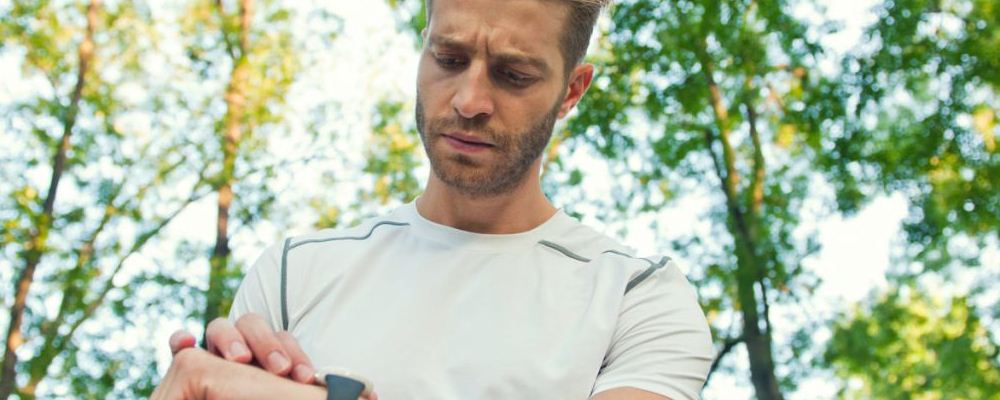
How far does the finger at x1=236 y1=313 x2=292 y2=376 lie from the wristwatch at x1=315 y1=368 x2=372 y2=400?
0.34ft

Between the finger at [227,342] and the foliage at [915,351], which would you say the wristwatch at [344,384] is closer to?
the finger at [227,342]

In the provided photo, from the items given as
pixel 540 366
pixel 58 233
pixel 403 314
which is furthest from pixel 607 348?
pixel 58 233

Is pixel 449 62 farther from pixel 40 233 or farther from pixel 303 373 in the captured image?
pixel 40 233

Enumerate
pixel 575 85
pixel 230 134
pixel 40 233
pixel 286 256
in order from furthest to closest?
1. pixel 230 134
2. pixel 40 233
3. pixel 575 85
4. pixel 286 256

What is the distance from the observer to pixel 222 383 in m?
1.86

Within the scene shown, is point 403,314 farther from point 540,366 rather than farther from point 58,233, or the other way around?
point 58,233

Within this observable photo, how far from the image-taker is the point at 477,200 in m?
2.32

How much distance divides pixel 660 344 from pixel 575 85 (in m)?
0.70

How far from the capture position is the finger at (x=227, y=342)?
6.35 ft

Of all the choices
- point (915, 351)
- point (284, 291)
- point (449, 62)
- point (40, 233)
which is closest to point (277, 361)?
point (284, 291)

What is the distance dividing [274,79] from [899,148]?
1057 centimetres

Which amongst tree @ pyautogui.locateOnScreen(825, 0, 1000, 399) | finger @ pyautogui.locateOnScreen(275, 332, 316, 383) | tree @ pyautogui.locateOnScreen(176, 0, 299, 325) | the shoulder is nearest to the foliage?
tree @ pyautogui.locateOnScreen(825, 0, 1000, 399)

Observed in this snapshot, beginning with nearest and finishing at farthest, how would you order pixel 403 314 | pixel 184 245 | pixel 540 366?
pixel 540 366, pixel 403 314, pixel 184 245

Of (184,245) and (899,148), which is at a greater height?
(899,148)
